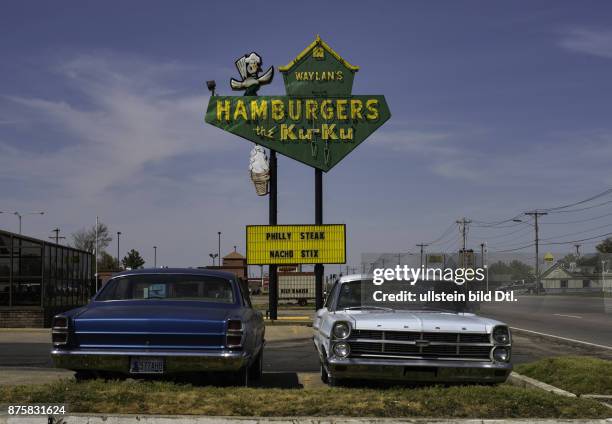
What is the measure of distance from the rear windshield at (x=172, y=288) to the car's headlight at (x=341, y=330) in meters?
1.49

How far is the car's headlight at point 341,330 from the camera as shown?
8812 millimetres

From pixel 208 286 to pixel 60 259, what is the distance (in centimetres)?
2433

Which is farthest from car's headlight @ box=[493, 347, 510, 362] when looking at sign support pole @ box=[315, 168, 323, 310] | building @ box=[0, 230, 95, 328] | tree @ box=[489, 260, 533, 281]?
tree @ box=[489, 260, 533, 281]

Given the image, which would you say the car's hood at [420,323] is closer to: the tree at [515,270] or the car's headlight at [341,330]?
the car's headlight at [341,330]

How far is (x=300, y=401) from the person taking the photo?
7.75 m

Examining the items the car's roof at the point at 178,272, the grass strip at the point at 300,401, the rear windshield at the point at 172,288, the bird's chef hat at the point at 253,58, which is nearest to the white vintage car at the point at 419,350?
the grass strip at the point at 300,401

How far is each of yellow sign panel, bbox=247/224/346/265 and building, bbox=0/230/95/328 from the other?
26.4 ft

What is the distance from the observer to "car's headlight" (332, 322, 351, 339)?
8812mm

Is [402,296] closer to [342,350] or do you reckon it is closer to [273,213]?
[342,350]

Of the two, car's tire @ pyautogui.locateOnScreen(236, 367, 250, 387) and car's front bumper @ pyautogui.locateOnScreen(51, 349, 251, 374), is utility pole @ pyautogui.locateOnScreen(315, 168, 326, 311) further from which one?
car's front bumper @ pyautogui.locateOnScreen(51, 349, 251, 374)

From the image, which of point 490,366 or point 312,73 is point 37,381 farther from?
point 312,73

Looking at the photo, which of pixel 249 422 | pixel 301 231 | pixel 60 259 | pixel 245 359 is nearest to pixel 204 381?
pixel 245 359

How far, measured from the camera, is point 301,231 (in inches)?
1153

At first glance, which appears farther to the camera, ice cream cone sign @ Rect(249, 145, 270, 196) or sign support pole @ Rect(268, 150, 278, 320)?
ice cream cone sign @ Rect(249, 145, 270, 196)
